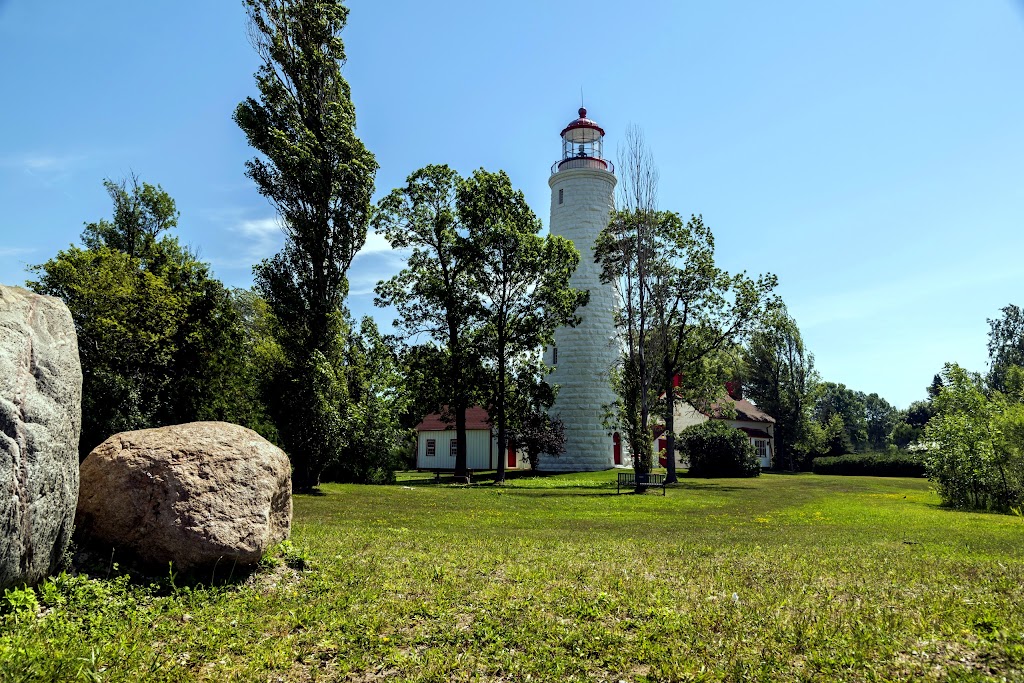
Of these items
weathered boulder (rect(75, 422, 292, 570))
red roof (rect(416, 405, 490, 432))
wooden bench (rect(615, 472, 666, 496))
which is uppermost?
red roof (rect(416, 405, 490, 432))

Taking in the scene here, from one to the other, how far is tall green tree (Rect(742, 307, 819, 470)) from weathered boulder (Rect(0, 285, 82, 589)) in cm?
5873

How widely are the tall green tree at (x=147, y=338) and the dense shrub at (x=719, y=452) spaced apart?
102 ft

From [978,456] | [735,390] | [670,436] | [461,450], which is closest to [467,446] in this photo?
[461,450]

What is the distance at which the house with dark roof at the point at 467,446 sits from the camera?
50.5 m

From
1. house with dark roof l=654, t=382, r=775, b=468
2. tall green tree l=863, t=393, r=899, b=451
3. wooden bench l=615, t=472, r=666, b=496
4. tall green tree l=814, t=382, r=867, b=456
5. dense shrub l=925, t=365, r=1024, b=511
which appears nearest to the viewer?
dense shrub l=925, t=365, r=1024, b=511

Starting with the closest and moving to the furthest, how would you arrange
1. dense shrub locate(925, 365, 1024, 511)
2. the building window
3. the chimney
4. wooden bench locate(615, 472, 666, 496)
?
dense shrub locate(925, 365, 1024, 511) < wooden bench locate(615, 472, 666, 496) < the building window < the chimney

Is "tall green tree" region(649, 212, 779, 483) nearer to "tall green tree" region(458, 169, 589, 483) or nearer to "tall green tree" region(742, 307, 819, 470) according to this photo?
"tall green tree" region(458, 169, 589, 483)

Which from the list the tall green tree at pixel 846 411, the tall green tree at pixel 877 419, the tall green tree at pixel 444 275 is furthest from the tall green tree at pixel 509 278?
the tall green tree at pixel 877 419

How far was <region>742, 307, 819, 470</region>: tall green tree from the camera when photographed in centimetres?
5947

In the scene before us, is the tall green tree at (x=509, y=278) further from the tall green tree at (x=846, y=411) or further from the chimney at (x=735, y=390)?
the tall green tree at (x=846, y=411)

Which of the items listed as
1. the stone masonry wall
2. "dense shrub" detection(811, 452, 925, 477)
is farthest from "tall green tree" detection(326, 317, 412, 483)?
"dense shrub" detection(811, 452, 925, 477)

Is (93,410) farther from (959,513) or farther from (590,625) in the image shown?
(959,513)

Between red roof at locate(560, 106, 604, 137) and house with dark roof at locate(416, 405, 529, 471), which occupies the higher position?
red roof at locate(560, 106, 604, 137)

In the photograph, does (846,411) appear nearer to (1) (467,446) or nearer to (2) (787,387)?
(2) (787,387)
